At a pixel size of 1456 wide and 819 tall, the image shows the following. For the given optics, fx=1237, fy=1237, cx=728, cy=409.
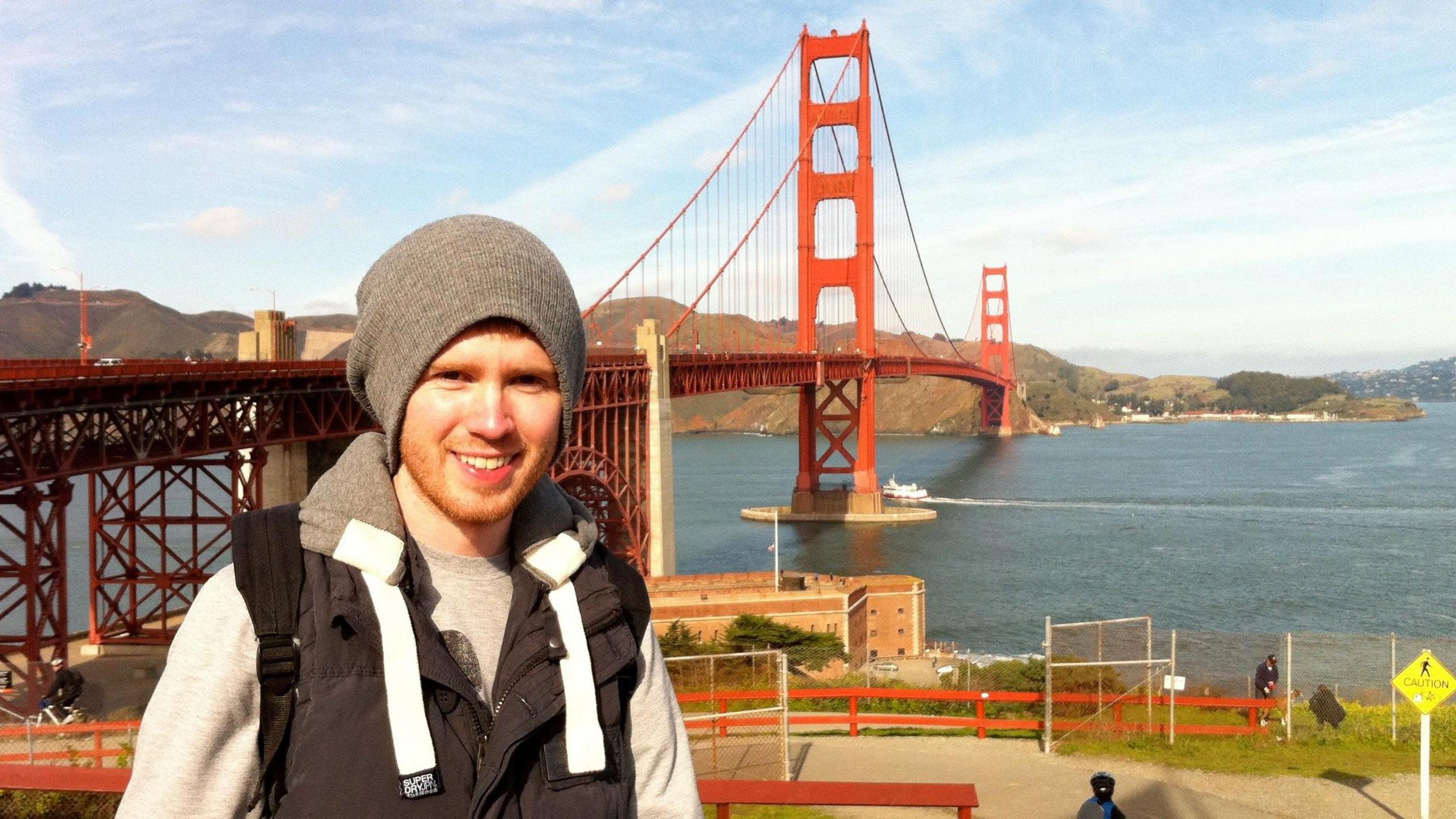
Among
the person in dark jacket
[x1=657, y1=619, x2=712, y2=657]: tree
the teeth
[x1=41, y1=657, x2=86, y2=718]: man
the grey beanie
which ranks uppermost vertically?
the grey beanie

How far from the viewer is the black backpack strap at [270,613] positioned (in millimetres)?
1295

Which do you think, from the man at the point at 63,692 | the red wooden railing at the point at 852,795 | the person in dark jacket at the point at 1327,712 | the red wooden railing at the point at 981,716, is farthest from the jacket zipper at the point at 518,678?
the man at the point at 63,692

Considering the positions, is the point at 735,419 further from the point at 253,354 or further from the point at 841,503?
the point at 253,354

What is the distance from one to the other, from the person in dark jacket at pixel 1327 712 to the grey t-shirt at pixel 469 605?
459 inches

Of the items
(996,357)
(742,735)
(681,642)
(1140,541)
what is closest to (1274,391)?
(996,357)

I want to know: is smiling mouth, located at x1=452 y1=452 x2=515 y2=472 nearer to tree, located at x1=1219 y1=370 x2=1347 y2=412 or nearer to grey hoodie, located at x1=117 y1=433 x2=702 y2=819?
grey hoodie, located at x1=117 y1=433 x2=702 y2=819

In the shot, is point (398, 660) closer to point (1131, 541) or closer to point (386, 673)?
point (386, 673)

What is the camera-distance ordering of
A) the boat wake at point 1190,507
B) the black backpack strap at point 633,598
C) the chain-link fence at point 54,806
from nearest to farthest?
the black backpack strap at point 633,598 → the chain-link fence at point 54,806 → the boat wake at point 1190,507

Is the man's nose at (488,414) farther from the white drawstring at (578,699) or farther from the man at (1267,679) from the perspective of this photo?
the man at (1267,679)

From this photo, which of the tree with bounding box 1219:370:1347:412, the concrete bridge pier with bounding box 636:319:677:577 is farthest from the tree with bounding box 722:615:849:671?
the tree with bounding box 1219:370:1347:412

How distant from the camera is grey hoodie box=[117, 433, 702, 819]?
1272mm

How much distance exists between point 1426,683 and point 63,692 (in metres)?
13.8

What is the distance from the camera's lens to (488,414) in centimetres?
149

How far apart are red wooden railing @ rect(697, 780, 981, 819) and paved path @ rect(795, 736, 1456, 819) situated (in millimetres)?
4467
